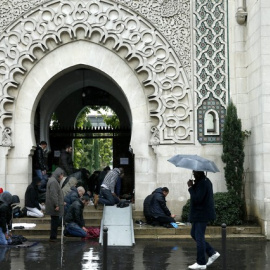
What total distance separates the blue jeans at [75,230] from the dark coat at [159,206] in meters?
1.81

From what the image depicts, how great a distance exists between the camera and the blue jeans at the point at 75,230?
38.2 ft

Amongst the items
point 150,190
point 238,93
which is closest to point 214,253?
point 150,190

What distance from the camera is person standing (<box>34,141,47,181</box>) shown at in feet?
45.2

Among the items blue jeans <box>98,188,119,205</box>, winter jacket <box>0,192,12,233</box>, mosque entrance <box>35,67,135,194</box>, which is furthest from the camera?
mosque entrance <box>35,67,135,194</box>

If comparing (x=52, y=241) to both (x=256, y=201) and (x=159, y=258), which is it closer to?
(x=159, y=258)

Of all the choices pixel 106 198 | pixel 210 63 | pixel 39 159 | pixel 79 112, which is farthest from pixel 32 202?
pixel 79 112

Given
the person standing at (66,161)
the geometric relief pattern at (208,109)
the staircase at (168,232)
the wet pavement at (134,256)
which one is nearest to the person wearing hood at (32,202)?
the staircase at (168,232)

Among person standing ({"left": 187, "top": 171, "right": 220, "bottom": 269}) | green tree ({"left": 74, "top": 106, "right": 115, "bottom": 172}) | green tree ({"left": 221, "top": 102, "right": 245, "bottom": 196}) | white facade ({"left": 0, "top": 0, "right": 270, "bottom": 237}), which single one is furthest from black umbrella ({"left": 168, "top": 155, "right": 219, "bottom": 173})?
green tree ({"left": 74, "top": 106, "right": 115, "bottom": 172})

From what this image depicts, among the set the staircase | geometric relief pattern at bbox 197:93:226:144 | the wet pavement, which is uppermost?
geometric relief pattern at bbox 197:93:226:144

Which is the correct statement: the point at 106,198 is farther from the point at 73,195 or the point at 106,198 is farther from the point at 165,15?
the point at 165,15

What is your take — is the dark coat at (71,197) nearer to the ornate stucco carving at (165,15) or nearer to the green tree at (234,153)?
the green tree at (234,153)

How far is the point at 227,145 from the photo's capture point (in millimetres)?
12836

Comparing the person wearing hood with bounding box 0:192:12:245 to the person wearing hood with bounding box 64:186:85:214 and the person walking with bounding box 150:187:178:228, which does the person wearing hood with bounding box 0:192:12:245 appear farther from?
the person walking with bounding box 150:187:178:228

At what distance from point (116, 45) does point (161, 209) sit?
453 cm
